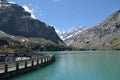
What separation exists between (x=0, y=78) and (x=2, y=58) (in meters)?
34.5

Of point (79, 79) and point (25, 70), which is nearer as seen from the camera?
point (79, 79)

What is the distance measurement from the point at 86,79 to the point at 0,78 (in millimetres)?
15130

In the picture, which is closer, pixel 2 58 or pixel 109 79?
pixel 109 79

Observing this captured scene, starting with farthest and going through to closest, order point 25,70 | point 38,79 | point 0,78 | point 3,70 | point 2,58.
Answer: point 2,58 < point 25,70 < point 38,79 < point 3,70 < point 0,78

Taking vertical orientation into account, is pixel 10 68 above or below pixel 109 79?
above

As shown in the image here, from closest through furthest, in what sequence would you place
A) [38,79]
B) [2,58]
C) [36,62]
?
[38,79] → [36,62] → [2,58]

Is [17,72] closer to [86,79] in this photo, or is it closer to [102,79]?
[86,79]

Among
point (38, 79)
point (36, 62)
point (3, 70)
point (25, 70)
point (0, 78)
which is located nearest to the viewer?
point (0, 78)

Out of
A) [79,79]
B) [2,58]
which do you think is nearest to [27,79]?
[79,79]

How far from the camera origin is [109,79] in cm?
4272

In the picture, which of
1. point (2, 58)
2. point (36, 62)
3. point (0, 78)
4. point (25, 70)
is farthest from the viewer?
point (2, 58)

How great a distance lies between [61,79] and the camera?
42.2m

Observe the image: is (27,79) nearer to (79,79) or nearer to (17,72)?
(17,72)

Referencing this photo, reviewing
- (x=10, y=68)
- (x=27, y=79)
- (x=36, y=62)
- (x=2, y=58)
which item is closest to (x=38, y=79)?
(x=27, y=79)
